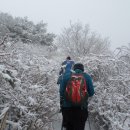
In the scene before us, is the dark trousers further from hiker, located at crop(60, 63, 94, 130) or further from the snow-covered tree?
the snow-covered tree

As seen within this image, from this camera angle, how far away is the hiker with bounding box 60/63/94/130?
4973 mm

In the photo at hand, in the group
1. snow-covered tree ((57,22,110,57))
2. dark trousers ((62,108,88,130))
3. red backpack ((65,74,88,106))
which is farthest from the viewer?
snow-covered tree ((57,22,110,57))

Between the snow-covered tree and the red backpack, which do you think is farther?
the snow-covered tree

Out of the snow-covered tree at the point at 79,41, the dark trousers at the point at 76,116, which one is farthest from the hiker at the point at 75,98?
the snow-covered tree at the point at 79,41

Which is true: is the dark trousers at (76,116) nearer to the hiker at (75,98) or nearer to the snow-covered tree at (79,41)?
the hiker at (75,98)

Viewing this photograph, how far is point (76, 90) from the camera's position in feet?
16.3

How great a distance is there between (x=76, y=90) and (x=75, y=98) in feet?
0.42

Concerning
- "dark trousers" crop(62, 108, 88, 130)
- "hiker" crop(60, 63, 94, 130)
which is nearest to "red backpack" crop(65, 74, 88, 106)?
"hiker" crop(60, 63, 94, 130)

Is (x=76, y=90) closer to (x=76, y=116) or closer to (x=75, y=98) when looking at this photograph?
(x=75, y=98)

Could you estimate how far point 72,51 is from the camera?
82.4 feet

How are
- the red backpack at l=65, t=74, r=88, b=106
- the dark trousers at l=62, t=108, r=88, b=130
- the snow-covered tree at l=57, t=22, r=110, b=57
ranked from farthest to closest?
the snow-covered tree at l=57, t=22, r=110, b=57 < the dark trousers at l=62, t=108, r=88, b=130 < the red backpack at l=65, t=74, r=88, b=106

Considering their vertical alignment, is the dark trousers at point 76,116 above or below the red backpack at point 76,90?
below

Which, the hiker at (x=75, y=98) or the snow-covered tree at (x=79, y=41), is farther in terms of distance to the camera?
the snow-covered tree at (x=79, y=41)

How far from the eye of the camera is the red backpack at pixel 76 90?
4949mm
